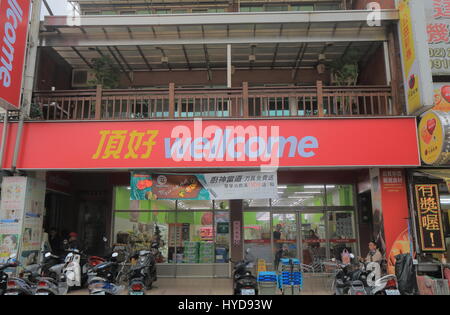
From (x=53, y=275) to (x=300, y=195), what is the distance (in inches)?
337

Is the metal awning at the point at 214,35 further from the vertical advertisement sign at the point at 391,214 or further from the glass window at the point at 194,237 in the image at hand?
the glass window at the point at 194,237

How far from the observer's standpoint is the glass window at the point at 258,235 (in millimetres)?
13539

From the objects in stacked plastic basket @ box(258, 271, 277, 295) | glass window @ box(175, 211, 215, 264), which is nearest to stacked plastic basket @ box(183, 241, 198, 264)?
glass window @ box(175, 211, 215, 264)

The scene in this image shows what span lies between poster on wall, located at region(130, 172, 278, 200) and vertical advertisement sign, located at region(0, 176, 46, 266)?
9.31ft

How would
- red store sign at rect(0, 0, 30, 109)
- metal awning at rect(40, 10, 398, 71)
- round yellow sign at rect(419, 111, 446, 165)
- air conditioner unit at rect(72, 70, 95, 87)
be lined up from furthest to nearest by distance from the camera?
1. air conditioner unit at rect(72, 70, 95, 87)
2. metal awning at rect(40, 10, 398, 71)
3. red store sign at rect(0, 0, 30, 109)
4. round yellow sign at rect(419, 111, 446, 165)

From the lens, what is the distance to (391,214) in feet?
34.0

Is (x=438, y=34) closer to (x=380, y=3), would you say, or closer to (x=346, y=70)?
(x=380, y=3)

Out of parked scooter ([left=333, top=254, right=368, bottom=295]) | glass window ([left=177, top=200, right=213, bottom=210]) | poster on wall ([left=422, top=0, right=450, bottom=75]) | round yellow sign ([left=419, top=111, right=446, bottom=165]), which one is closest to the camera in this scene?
parked scooter ([left=333, top=254, right=368, bottom=295])

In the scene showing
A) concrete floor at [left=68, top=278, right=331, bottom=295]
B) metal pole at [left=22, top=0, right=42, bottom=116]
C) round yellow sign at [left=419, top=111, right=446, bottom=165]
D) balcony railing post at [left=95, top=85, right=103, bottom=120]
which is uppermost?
metal pole at [left=22, top=0, right=42, bottom=116]

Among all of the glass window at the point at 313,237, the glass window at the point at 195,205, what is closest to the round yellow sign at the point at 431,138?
→ the glass window at the point at 313,237

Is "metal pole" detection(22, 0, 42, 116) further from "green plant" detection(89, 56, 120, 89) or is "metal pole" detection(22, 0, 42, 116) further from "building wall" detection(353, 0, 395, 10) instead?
"building wall" detection(353, 0, 395, 10)

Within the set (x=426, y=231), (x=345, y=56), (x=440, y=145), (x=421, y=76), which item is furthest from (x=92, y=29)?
(x=426, y=231)

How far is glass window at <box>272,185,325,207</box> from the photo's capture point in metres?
13.9

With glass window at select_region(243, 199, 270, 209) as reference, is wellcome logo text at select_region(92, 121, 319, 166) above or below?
above
